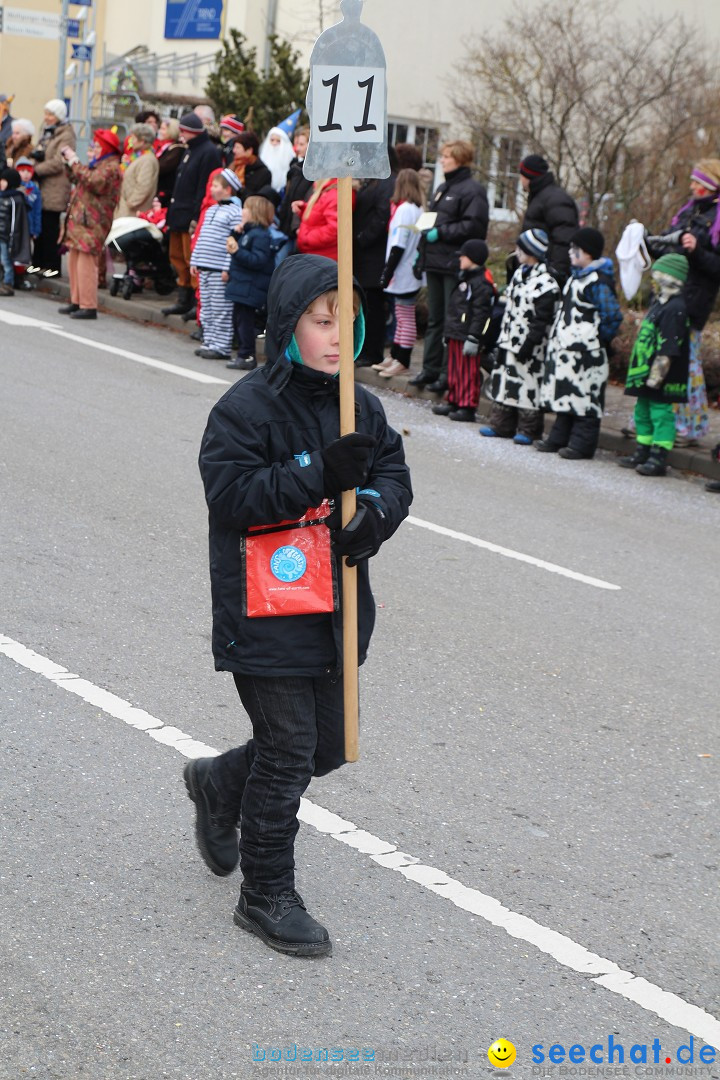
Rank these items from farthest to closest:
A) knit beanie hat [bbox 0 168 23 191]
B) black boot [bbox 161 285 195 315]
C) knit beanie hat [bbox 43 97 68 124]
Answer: knit beanie hat [bbox 43 97 68 124], knit beanie hat [bbox 0 168 23 191], black boot [bbox 161 285 195 315]

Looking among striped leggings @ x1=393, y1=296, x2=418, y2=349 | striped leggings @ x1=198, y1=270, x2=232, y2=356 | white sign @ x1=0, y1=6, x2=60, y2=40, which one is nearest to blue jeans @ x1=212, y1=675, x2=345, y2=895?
striped leggings @ x1=393, y1=296, x2=418, y2=349

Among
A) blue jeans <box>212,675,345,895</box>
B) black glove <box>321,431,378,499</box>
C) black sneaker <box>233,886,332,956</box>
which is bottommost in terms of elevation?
black sneaker <box>233,886,332,956</box>

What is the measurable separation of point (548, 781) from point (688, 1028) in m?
1.44

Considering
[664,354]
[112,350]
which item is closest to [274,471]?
[664,354]

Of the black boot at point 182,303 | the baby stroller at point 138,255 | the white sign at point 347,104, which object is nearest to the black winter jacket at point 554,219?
the black boot at point 182,303

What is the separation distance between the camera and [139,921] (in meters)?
3.71

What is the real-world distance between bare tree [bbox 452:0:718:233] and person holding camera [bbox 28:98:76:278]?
5399mm

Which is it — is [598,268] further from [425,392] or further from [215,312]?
[215,312]

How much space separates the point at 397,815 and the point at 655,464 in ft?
21.8

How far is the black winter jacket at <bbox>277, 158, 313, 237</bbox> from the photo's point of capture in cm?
1363

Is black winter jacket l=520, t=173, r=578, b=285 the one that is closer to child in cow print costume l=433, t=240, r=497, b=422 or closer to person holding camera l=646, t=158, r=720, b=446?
child in cow print costume l=433, t=240, r=497, b=422

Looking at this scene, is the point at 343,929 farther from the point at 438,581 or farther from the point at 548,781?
the point at 438,581

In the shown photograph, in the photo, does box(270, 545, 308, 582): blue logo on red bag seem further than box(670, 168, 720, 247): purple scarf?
No

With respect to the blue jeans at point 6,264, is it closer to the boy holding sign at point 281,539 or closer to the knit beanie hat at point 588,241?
the knit beanie hat at point 588,241
